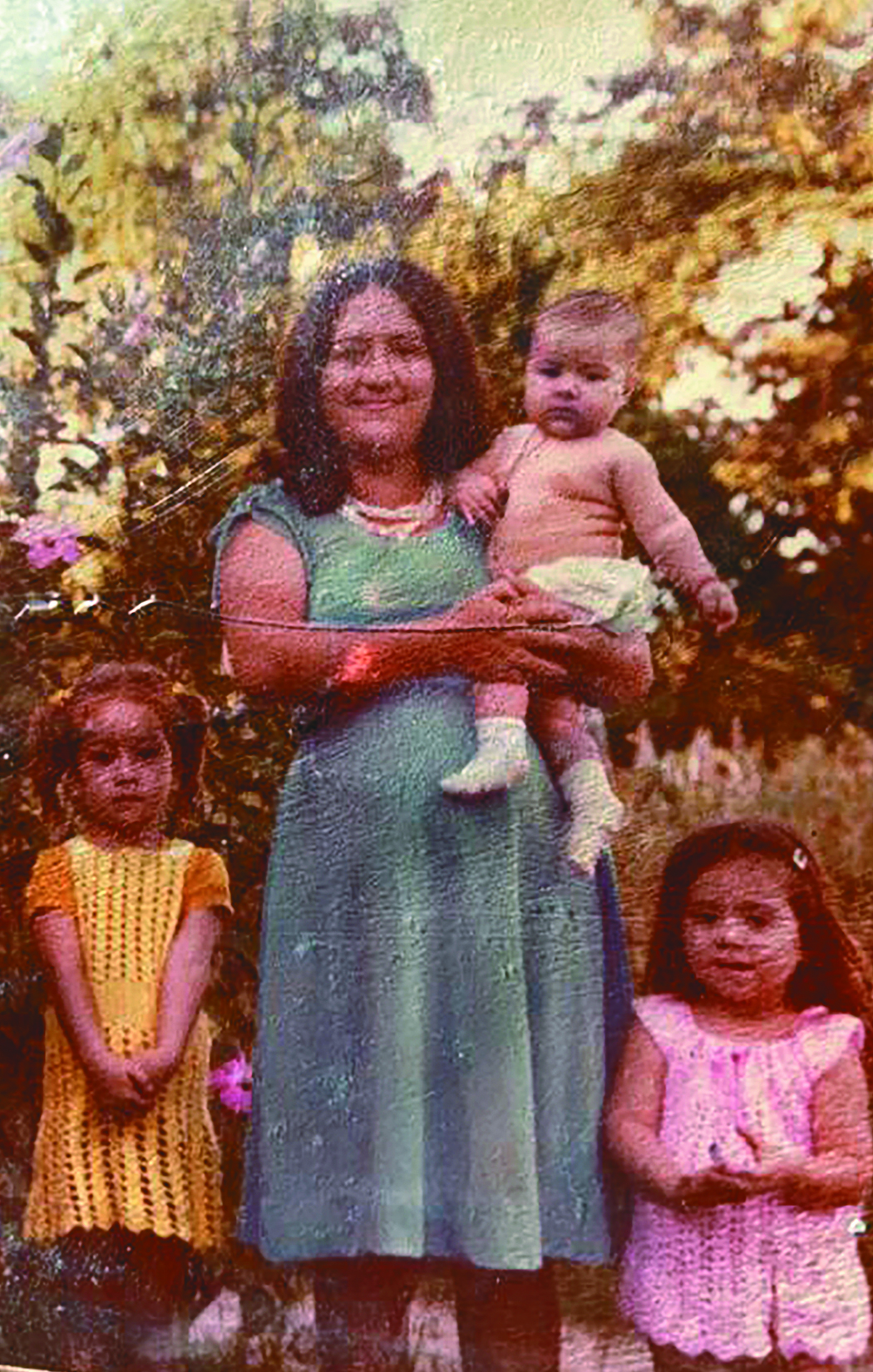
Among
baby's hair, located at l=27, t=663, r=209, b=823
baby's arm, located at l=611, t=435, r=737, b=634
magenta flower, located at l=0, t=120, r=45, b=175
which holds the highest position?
magenta flower, located at l=0, t=120, r=45, b=175

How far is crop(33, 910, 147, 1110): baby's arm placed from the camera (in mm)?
3350

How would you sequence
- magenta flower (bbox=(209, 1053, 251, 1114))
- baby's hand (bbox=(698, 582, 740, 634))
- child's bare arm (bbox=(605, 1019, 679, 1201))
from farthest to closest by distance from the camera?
1. magenta flower (bbox=(209, 1053, 251, 1114))
2. baby's hand (bbox=(698, 582, 740, 634))
3. child's bare arm (bbox=(605, 1019, 679, 1201))

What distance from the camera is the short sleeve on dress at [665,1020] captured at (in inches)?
121

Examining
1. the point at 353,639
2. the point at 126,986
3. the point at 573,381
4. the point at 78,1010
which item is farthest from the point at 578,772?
the point at 78,1010

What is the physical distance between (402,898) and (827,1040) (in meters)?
0.79

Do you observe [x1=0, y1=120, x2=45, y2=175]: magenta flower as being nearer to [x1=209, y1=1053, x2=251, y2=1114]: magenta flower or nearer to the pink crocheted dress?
[x1=209, y1=1053, x2=251, y2=1114]: magenta flower

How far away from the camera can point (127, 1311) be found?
3.32 metres

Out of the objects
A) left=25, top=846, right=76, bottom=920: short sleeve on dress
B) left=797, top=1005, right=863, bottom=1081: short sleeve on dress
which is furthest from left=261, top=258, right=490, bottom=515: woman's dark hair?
left=797, top=1005, right=863, bottom=1081: short sleeve on dress

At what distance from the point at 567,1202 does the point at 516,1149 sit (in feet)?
0.41

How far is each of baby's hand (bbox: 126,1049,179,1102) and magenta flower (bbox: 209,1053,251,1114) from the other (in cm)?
8

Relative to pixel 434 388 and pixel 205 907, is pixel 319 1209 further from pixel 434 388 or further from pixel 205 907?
pixel 434 388

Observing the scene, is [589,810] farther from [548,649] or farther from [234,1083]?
[234,1083]

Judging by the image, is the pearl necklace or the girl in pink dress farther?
the pearl necklace

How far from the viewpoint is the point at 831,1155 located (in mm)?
2955
